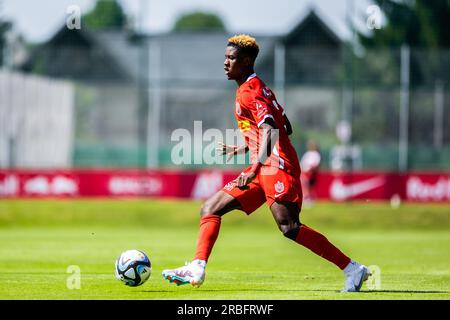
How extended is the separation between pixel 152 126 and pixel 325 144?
21.3 ft

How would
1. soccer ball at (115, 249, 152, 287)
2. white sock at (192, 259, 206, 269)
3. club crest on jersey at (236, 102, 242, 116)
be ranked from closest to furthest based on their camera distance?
white sock at (192, 259, 206, 269) < club crest on jersey at (236, 102, 242, 116) < soccer ball at (115, 249, 152, 287)

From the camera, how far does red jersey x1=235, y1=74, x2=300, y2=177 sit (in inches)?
466

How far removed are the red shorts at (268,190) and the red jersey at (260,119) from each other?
0.11 meters

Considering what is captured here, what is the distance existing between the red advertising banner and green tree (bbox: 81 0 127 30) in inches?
294

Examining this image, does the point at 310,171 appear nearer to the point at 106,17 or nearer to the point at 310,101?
the point at 310,101

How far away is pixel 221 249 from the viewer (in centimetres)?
2172

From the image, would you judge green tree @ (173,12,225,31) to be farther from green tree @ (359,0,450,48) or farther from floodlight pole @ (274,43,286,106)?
green tree @ (359,0,450,48)

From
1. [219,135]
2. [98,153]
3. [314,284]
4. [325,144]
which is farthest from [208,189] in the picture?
[314,284]

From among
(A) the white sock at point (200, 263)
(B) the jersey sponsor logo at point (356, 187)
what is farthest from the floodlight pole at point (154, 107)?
(A) the white sock at point (200, 263)

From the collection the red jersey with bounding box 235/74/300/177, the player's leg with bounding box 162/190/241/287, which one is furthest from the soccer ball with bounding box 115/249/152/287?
the red jersey with bounding box 235/74/300/177

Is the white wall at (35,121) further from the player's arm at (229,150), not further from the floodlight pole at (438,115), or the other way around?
the player's arm at (229,150)

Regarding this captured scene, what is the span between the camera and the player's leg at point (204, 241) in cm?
1160

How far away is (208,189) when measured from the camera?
115 feet

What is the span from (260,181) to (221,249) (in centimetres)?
983
